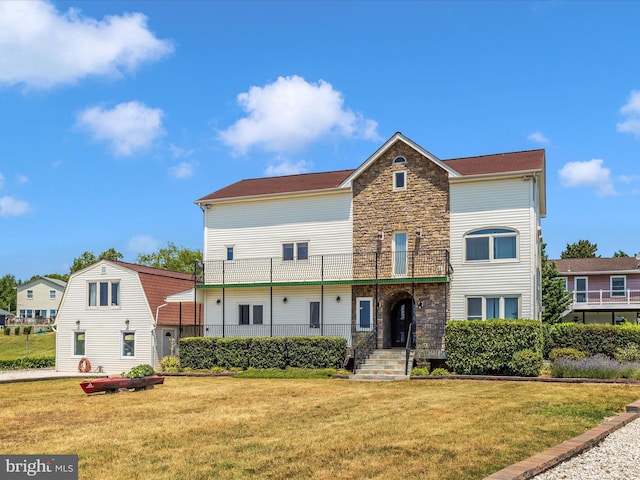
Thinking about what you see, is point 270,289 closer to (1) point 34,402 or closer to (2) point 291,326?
(2) point 291,326

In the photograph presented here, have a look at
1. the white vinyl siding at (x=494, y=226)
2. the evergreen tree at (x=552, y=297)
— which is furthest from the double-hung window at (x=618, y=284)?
the white vinyl siding at (x=494, y=226)

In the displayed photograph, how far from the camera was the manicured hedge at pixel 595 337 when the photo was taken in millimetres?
24969

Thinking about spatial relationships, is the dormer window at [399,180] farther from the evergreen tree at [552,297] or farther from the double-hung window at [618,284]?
the double-hung window at [618,284]

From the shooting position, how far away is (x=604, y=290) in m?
44.2

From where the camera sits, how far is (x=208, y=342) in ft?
94.1

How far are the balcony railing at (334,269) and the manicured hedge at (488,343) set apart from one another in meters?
2.63

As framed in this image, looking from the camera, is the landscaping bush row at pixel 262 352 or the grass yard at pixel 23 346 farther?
the grass yard at pixel 23 346

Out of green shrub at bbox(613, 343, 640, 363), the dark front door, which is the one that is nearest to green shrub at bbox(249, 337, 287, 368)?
the dark front door

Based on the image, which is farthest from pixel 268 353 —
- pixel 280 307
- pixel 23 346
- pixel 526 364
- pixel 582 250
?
pixel 582 250

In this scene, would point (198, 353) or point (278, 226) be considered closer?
point (198, 353)

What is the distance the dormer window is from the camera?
28569mm

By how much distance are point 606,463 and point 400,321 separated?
20041 mm

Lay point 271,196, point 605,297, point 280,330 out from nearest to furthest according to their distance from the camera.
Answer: point 280,330
point 271,196
point 605,297

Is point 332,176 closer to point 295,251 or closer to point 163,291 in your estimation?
point 295,251
